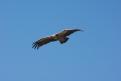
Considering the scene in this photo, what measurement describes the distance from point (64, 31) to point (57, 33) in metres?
1.01

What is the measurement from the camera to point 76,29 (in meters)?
63.2

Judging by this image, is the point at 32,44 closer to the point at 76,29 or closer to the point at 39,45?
the point at 39,45

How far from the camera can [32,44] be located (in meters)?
65.4

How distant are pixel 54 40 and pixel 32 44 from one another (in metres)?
2.32

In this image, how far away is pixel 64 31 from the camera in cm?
6384

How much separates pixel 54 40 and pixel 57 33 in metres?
0.80

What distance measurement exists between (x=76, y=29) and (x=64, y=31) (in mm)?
1347

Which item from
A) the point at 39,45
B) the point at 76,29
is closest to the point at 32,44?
the point at 39,45

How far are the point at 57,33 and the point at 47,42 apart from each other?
146 centimetres

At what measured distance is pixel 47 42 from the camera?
214ft

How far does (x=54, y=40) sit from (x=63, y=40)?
3.83 ft

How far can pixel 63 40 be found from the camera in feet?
210
